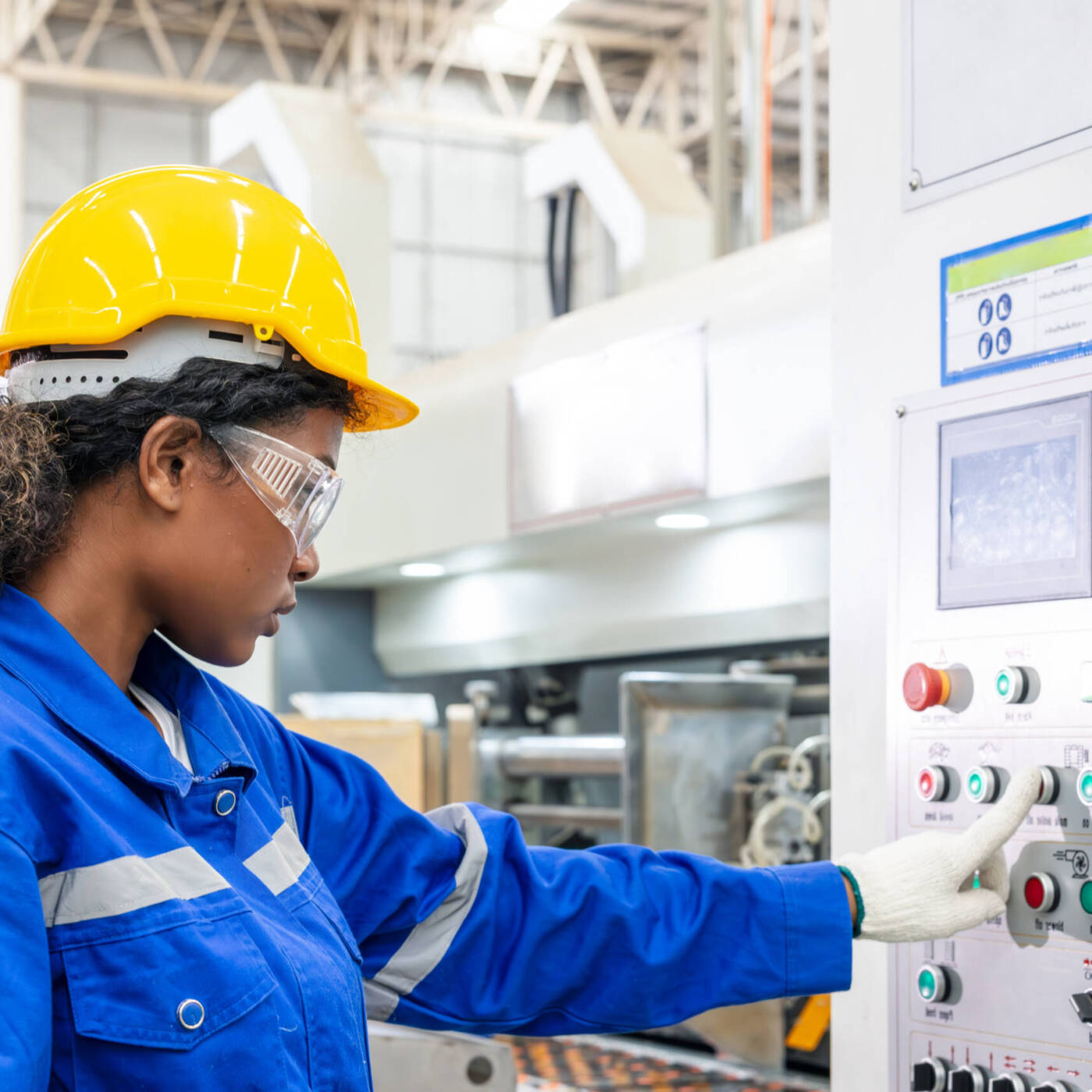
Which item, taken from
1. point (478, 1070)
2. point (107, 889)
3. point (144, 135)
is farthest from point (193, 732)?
point (144, 135)

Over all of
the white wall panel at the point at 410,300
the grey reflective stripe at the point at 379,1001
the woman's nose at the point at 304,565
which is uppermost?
the white wall panel at the point at 410,300

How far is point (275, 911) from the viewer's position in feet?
3.22

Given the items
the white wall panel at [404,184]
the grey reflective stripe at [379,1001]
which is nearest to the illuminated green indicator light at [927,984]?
the grey reflective stripe at [379,1001]

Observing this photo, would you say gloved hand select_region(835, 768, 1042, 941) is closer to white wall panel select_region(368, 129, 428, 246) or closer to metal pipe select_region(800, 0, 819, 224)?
metal pipe select_region(800, 0, 819, 224)

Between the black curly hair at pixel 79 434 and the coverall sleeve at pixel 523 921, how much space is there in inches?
13.9

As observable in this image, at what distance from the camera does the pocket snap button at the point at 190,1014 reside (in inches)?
33.8

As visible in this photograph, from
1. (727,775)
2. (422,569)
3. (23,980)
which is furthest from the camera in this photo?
(422,569)

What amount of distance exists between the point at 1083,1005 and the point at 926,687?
253mm

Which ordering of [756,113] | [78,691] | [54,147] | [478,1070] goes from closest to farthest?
1. [78,691]
2. [478,1070]
3. [756,113]
4. [54,147]

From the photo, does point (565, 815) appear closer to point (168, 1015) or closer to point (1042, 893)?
point (1042, 893)

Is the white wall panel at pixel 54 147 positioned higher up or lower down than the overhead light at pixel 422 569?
higher up

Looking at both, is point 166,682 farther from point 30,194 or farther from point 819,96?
point 819,96

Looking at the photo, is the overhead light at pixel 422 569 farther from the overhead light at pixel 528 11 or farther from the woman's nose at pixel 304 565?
the overhead light at pixel 528 11

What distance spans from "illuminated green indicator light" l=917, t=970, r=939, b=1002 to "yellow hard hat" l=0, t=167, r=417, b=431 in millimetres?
628
